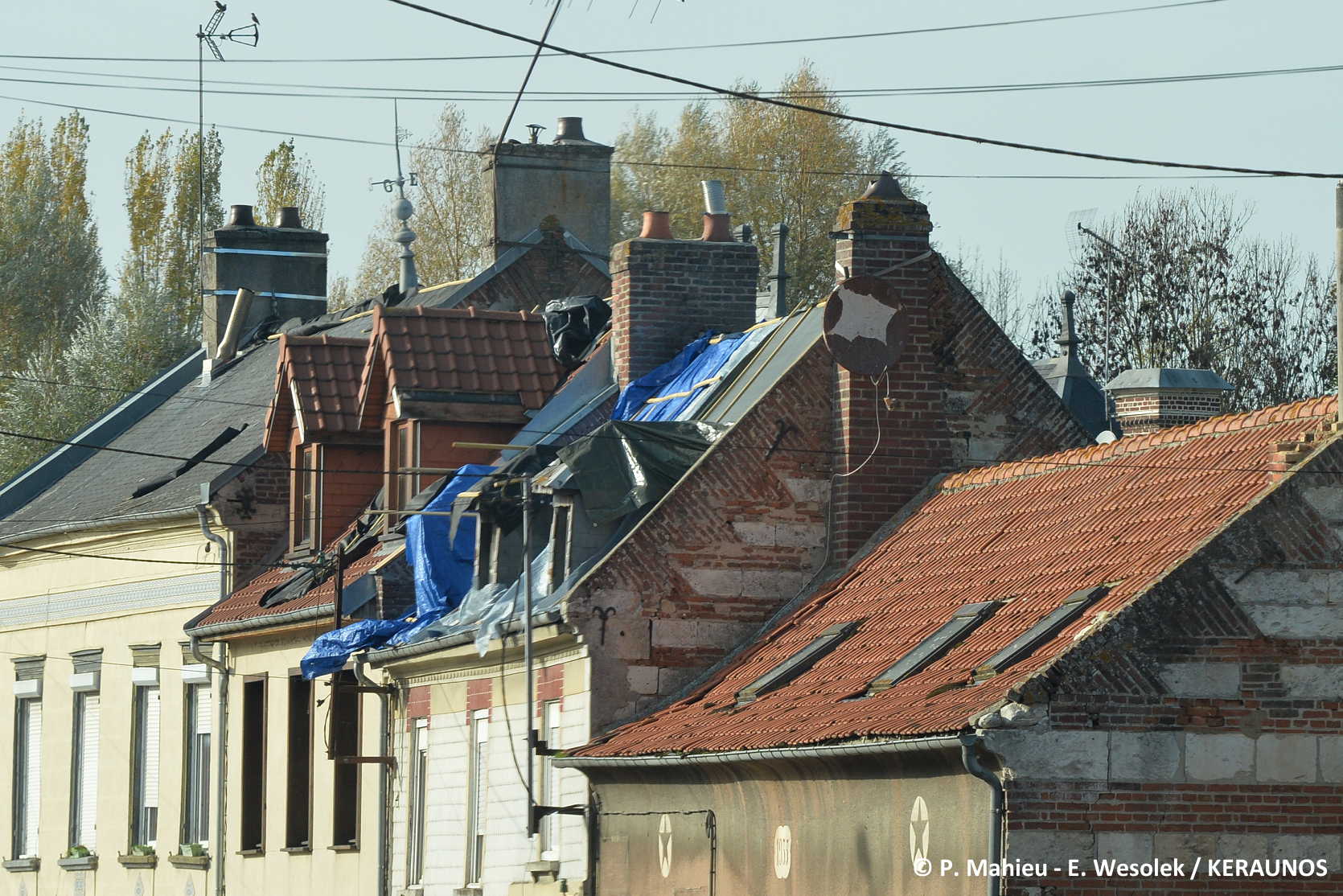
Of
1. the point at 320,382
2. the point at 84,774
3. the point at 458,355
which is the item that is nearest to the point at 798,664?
the point at 458,355

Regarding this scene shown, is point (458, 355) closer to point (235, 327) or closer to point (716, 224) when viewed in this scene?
point (716, 224)

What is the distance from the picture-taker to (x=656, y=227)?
26.6 m

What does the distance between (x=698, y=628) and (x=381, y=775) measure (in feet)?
18.1

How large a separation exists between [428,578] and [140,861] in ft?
29.8

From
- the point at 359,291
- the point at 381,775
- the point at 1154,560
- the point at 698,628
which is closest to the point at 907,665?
the point at 1154,560

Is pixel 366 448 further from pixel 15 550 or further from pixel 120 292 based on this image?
pixel 120 292

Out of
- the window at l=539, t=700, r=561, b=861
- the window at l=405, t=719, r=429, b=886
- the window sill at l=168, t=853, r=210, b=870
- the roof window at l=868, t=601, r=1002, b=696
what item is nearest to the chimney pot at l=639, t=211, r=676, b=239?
the window at l=405, t=719, r=429, b=886

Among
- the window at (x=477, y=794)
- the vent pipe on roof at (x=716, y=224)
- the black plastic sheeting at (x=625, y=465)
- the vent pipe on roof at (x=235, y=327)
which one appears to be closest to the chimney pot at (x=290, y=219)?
the vent pipe on roof at (x=235, y=327)

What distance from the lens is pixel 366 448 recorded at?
94.2 feet

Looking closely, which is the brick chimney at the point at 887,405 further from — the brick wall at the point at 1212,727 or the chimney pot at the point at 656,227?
the brick wall at the point at 1212,727

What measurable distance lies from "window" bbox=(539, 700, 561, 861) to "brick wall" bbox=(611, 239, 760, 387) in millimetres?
4454

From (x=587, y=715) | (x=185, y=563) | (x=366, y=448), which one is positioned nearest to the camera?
(x=587, y=715)

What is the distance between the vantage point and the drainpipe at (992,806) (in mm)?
15711

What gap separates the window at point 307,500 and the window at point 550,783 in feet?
21.7
